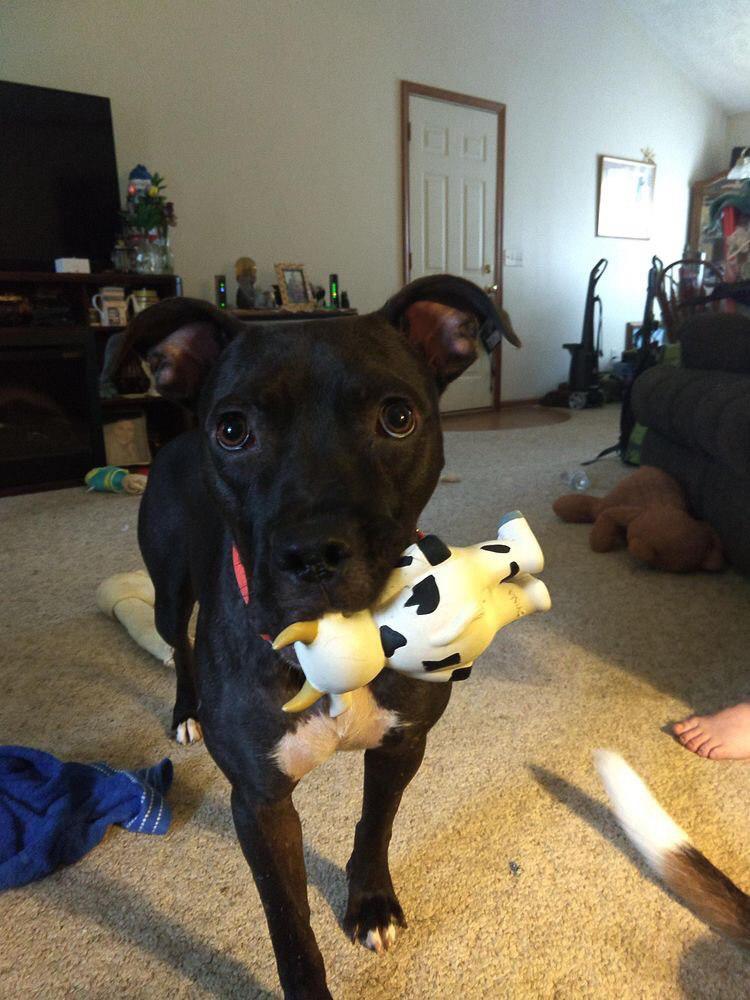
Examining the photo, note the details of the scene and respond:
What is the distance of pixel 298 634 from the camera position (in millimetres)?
845

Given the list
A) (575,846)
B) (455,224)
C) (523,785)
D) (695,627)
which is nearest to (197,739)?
(523,785)

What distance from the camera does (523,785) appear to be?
5.31ft

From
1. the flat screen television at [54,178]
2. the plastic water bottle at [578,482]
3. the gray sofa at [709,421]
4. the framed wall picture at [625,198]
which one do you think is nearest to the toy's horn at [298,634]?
the gray sofa at [709,421]

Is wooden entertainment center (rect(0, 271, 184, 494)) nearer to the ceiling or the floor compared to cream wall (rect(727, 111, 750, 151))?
nearer to the floor

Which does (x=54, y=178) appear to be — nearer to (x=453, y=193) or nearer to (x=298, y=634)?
(x=453, y=193)

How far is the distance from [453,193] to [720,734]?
6.43m

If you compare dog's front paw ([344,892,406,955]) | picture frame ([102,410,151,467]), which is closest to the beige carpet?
dog's front paw ([344,892,406,955])

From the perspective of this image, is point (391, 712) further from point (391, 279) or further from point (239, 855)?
point (391, 279)

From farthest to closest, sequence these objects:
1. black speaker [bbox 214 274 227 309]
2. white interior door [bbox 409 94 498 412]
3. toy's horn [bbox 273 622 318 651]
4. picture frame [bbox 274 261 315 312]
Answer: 1. white interior door [bbox 409 94 498 412]
2. picture frame [bbox 274 261 315 312]
3. black speaker [bbox 214 274 227 309]
4. toy's horn [bbox 273 622 318 651]

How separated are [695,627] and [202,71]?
17.4ft

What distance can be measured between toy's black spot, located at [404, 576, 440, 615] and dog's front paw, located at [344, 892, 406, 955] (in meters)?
0.67

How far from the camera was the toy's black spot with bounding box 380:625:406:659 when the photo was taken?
0.90 m

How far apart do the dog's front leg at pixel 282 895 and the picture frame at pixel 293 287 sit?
16.1 feet

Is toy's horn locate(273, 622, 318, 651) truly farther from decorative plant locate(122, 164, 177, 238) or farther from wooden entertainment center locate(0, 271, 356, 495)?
decorative plant locate(122, 164, 177, 238)
